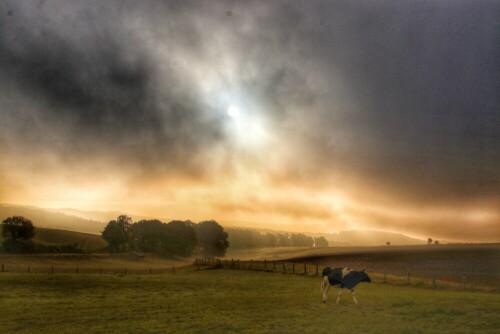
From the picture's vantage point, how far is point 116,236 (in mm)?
134875

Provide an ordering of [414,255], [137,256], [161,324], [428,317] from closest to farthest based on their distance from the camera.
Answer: [161,324], [428,317], [414,255], [137,256]

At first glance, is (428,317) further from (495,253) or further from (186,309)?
(495,253)

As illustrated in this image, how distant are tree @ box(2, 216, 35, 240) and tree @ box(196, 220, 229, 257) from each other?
171 ft

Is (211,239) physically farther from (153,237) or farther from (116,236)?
(116,236)

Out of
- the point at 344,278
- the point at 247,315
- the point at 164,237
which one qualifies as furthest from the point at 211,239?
the point at 247,315

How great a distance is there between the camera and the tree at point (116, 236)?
134500 millimetres

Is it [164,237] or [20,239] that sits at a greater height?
[164,237]

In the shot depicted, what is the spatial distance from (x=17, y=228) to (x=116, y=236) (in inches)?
1104

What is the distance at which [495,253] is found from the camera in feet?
343

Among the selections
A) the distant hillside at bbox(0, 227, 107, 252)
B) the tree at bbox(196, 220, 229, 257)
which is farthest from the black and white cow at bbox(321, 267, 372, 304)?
the distant hillside at bbox(0, 227, 107, 252)

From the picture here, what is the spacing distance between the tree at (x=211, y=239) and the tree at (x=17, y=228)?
52.0 metres

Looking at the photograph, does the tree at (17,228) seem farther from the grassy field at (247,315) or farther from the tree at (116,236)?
the grassy field at (247,315)

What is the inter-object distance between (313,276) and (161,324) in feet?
Result: 132

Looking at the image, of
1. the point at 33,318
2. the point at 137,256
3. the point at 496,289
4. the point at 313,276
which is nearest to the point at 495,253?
the point at 313,276
